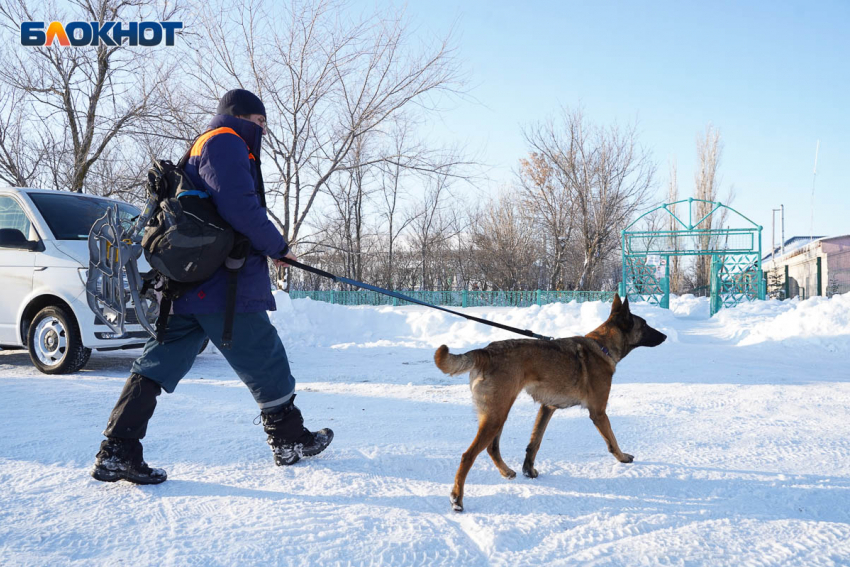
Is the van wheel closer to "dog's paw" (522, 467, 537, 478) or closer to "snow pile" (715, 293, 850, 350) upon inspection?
"dog's paw" (522, 467, 537, 478)

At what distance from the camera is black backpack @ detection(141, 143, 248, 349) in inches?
108

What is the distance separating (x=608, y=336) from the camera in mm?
3729

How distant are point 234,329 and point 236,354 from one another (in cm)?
14

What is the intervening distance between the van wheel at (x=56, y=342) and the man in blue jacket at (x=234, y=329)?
4059mm

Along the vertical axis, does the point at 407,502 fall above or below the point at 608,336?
below

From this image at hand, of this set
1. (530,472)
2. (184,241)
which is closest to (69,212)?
(184,241)

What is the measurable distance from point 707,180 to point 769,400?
42.1m

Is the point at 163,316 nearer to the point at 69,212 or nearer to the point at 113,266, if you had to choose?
the point at 113,266

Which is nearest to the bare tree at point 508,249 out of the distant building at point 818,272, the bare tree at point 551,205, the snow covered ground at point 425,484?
the bare tree at point 551,205

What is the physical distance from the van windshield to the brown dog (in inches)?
197

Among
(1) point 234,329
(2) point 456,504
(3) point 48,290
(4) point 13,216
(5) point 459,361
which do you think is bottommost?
(2) point 456,504

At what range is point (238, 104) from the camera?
3139 mm

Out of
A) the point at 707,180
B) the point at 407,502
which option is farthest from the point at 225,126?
the point at 707,180

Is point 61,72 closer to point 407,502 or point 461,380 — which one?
point 461,380
